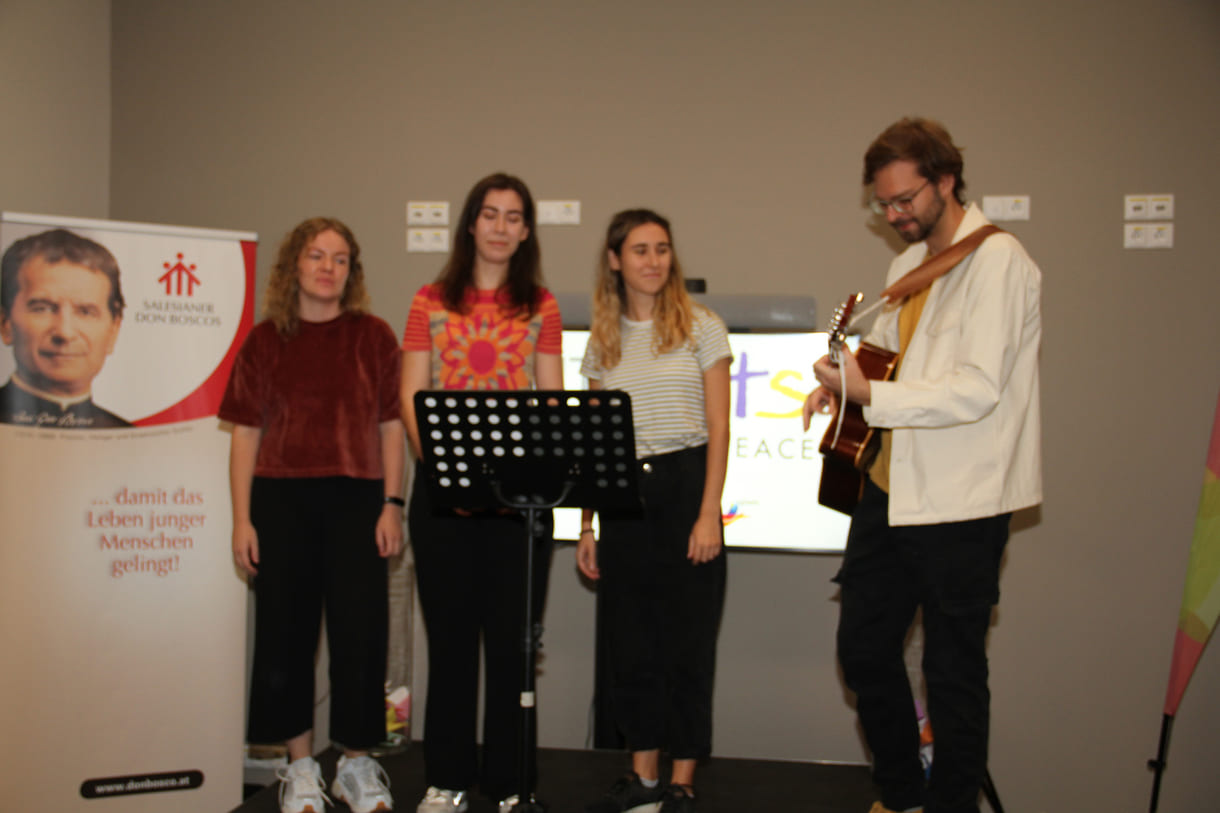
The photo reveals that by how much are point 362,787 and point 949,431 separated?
1735 millimetres

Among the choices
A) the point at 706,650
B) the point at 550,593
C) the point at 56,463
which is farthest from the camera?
the point at 550,593

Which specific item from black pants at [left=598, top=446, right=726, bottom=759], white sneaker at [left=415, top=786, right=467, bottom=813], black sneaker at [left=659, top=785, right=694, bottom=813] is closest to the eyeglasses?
black pants at [left=598, top=446, right=726, bottom=759]

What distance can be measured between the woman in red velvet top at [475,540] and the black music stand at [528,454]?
22 cm

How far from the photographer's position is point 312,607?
242 cm

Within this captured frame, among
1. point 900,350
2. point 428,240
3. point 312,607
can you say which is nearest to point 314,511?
point 312,607

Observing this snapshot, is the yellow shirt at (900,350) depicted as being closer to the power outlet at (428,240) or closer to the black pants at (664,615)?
the black pants at (664,615)

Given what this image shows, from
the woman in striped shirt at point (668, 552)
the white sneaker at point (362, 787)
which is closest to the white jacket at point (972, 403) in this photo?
the woman in striped shirt at point (668, 552)

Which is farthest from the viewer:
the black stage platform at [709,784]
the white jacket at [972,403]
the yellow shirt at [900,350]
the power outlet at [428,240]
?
the power outlet at [428,240]

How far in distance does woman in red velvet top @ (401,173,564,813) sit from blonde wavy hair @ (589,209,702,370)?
0.46ft

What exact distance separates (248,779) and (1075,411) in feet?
10.6

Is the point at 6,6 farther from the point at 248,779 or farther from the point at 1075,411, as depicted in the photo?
the point at 1075,411

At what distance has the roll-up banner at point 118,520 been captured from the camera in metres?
2.70

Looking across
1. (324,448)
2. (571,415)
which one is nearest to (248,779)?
(324,448)

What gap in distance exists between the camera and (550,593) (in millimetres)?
3379
